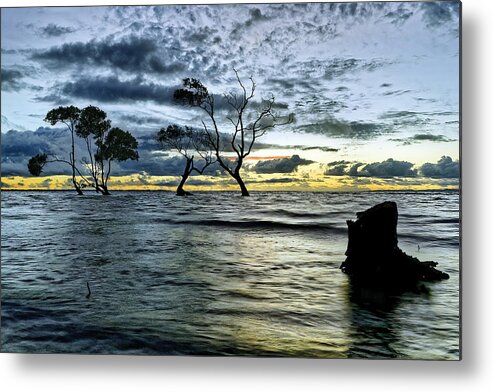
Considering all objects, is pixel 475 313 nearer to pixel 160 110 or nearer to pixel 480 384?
pixel 480 384

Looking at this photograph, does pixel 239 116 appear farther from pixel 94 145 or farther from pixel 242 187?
pixel 94 145

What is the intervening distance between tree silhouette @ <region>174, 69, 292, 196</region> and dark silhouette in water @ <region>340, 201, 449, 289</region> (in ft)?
2.16

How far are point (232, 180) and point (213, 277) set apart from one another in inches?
21.7

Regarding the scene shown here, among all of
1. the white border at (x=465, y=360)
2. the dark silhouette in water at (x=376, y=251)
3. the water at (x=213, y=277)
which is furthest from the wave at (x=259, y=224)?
the white border at (x=465, y=360)

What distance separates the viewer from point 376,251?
126 inches

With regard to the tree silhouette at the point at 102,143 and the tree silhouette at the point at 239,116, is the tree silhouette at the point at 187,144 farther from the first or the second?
the tree silhouette at the point at 102,143

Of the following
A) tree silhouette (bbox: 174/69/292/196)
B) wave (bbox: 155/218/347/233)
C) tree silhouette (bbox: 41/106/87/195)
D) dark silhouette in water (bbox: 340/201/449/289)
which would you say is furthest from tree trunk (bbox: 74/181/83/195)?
dark silhouette in water (bbox: 340/201/449/289)

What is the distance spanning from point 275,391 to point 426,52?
6.54 ft

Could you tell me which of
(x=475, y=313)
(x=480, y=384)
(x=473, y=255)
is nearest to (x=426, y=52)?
(x=473, y=255)

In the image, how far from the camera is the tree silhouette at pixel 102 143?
3330 millimetres

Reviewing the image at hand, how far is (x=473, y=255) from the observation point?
122 inches

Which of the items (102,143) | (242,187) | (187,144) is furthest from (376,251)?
(102,143)

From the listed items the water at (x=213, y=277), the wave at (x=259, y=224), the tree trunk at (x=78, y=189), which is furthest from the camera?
the tree trunk at (x=78, y=189)

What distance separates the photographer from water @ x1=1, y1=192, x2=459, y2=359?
3.09 meters
